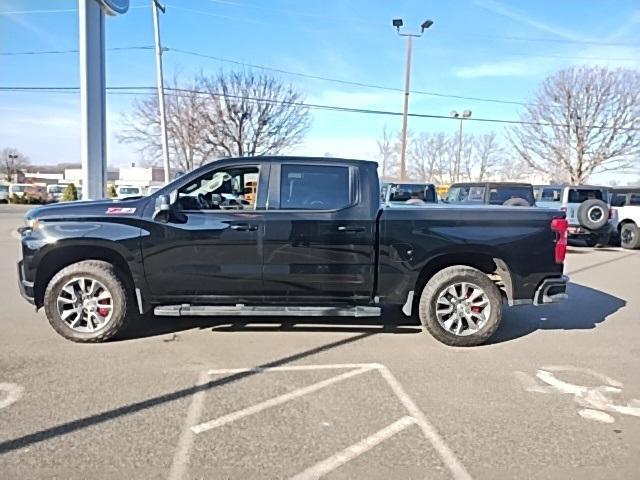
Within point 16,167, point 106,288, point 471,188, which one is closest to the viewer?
point 106,288

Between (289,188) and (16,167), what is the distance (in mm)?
89605

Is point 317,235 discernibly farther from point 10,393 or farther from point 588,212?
point 588,212

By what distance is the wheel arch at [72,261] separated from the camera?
498 centimetres

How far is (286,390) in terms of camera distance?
154 inches

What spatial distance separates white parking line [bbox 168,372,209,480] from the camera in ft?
9.11

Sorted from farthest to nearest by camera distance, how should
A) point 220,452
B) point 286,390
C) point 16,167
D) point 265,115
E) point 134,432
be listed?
point 16,167, point 265,115, point 286,390, point 134,432, point 220,452

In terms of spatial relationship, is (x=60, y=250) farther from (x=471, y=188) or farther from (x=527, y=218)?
(x=471, y=188)

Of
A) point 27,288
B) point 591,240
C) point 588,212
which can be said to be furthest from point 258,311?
point 591,240

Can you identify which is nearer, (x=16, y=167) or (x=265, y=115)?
(x=265, y=115)

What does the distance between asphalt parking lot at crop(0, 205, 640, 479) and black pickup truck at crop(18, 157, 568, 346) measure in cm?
39

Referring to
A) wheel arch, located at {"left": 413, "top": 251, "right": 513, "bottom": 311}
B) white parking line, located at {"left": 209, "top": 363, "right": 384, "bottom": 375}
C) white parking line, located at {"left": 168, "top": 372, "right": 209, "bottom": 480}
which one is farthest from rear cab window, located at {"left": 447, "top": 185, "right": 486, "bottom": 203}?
white parking line, located at {"left": 168, "top": 372, "right": 209, "bottom": 480}

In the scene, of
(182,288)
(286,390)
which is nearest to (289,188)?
(182,288)

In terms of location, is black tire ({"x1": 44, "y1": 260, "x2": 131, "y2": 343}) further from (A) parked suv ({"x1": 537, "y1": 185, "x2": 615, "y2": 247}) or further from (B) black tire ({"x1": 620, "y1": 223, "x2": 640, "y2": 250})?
(B) black tire ({"x1": 620, "y1": 223, "x2": 640, "y2": 250})

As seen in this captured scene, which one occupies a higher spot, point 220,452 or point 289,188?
point 289,188
